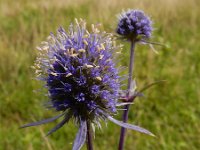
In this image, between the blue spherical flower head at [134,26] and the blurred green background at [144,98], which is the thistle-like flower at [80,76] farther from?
the blue spherical flower head at [134,26]

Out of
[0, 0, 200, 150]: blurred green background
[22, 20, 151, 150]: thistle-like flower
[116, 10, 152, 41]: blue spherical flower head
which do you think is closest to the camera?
[22, 20, 151, 150]: thistle-like flower

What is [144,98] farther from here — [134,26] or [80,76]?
[80,76]

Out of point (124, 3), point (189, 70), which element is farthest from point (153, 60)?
point (124, 3)

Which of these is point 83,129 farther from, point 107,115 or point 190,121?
point 190,121

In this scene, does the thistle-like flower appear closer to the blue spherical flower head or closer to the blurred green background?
the blurred green background

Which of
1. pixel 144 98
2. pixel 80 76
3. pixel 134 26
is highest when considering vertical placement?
pixel 134 26

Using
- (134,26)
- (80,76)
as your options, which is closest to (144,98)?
(134,26)

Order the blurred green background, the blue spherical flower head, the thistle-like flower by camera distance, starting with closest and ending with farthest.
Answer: the thistle-like flower < the blue spherical flower head < the blurred green background

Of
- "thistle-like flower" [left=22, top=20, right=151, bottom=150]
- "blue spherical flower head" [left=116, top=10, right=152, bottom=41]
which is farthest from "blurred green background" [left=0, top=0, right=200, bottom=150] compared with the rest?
"thistle-like flower" [left=22, top=20, right=151, bottom=150]
